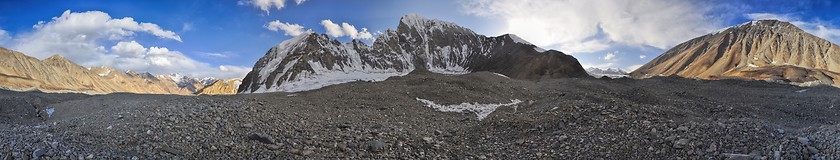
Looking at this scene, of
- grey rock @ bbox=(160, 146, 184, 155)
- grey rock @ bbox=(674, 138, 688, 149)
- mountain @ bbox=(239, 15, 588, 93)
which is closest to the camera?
grey rock @ bbox=(674, 138, 688, 149)

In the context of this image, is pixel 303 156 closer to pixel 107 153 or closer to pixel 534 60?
pixel 107 153

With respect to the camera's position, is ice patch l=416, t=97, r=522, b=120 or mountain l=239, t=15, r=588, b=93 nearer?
ice patch l=416, t=97, r=522, b=120

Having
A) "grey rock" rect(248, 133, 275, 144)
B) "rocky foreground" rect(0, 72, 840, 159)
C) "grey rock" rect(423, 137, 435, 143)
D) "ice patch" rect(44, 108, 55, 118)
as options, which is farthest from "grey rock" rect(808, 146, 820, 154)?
"ice patch" rect(44, 108, 55, 118)

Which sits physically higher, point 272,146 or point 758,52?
point 758,52

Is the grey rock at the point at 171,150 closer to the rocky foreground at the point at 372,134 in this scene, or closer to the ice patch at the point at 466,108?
the rocky foreground at the point at 372,134

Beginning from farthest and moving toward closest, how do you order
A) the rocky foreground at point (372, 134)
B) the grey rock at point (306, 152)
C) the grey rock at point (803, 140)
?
the grey rock at point (306, 152)
the rocky foreground at point (372, 134)
the grey rock at point (803, 140)

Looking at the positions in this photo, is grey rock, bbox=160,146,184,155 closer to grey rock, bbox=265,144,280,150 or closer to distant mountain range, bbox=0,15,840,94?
grey rock, bbox=265,144,280,150

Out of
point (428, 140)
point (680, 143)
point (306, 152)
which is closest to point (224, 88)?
point (428, 140)

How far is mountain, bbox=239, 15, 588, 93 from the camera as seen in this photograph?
9244cm

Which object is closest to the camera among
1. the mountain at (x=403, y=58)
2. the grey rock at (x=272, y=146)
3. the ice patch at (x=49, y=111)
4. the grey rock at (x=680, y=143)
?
the grey rock at (x=680, y=143)

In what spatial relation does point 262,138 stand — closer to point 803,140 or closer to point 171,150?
point 171,150

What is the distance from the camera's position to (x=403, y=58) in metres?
137

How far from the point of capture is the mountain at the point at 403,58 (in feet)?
303

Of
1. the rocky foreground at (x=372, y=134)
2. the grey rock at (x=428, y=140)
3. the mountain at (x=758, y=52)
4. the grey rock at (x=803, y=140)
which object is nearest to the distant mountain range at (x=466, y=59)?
the mountain at (x=758, y=52)
